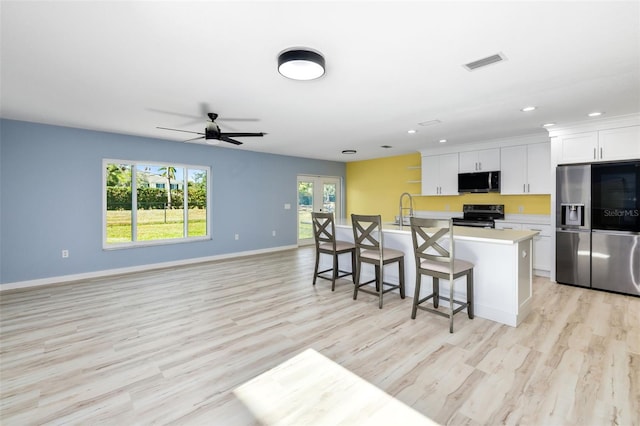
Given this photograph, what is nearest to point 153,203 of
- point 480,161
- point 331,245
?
point 331,245

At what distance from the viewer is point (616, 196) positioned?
398 cm

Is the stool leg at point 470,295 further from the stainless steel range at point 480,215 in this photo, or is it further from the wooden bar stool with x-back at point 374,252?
the stainless steel range at point 480,215

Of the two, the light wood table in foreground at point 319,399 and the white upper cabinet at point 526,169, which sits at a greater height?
the white upper cabinet at point 526,169

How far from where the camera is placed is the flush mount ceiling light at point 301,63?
2.22 metres

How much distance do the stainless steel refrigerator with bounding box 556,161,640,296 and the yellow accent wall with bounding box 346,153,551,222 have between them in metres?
0.99

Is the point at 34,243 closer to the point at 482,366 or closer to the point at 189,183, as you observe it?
the point at 189,183

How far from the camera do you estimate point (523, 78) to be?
9.05 feet

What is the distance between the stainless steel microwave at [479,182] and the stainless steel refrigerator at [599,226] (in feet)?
3.42

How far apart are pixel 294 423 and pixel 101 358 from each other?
180 centimetres

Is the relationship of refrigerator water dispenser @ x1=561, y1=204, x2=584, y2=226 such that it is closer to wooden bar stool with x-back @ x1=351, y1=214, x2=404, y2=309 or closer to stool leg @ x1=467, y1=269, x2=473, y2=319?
stool leg @ x1=467, y1=269, x2=473, y2=319

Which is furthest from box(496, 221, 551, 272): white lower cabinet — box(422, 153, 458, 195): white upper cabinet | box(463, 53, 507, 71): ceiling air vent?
box(463, 53, 507, 71): ceiling air vent

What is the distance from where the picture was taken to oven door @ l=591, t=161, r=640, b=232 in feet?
12.6

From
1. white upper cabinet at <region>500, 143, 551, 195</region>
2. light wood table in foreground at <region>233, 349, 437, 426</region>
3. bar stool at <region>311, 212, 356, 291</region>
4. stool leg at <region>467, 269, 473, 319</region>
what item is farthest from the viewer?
white upper cabinet at <region>500, 143, 551, 195</region>

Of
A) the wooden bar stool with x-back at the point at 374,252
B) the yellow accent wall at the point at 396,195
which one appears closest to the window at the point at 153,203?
the wooden bar stool with x-back at the point at 374,252
